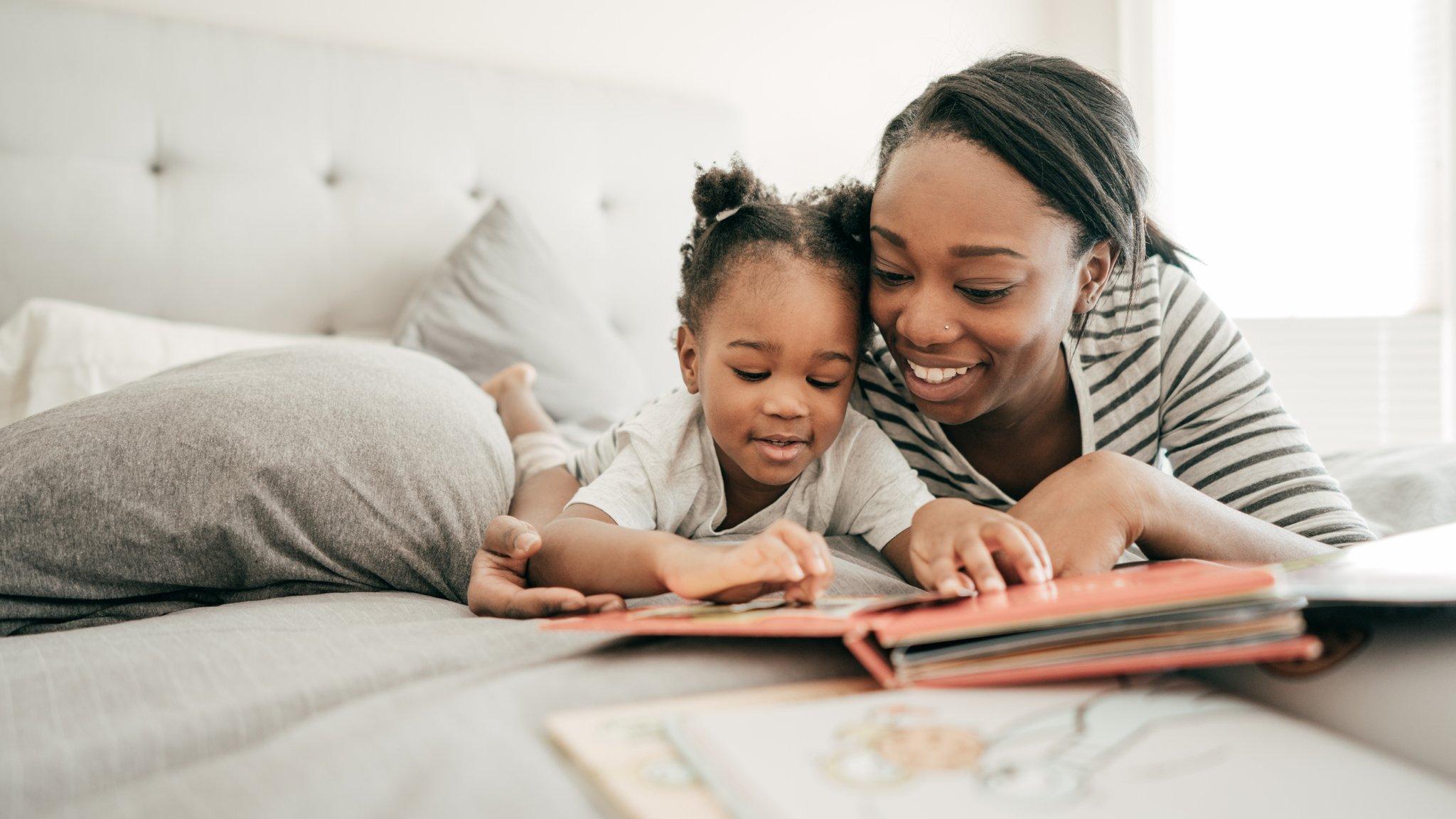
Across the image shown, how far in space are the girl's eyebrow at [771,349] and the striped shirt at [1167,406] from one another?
0.50 feet

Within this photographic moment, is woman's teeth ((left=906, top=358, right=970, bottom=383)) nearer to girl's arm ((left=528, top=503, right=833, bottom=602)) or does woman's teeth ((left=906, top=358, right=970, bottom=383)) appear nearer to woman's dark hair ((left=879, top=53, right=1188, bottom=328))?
woman's dark hair ((left=879, top=53, right=1188, bottom=328))

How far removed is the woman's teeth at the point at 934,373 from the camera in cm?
102

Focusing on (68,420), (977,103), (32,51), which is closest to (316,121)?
(32,51)

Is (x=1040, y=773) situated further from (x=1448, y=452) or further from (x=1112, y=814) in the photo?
(x=1448, y=452)

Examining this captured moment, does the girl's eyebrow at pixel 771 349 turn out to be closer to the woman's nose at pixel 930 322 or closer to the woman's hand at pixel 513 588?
the woman's nose at pixel 930 322

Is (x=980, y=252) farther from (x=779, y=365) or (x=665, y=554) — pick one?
(x=665, y=554)

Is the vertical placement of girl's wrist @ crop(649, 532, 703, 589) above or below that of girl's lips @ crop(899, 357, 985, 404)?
below

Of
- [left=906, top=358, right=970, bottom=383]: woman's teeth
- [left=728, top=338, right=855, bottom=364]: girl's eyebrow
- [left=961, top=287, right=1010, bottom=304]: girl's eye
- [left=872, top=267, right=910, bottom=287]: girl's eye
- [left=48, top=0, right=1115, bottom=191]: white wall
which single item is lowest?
[left=906, top=358, right=970, bottom=383]: woman's teeth

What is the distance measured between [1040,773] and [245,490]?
71cm

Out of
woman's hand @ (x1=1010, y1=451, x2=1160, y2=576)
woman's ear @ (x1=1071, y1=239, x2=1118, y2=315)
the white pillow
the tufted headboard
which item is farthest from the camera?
the tufted headboard

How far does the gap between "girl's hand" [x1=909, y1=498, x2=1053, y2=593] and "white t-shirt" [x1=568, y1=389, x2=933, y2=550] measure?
26 centimetres

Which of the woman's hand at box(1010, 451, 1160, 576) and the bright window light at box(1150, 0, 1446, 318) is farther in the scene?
the bright window light at box(1150, 0, 1446, 318)

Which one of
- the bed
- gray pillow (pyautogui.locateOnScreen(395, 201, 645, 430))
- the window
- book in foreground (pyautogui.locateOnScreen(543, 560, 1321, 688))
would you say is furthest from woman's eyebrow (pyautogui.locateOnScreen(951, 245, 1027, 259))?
the window

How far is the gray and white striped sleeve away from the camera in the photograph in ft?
3.21
